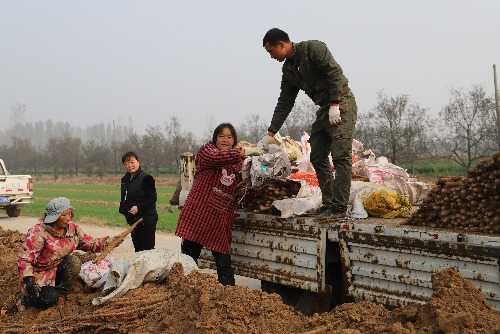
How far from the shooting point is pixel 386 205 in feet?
15.0

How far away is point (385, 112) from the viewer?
31984mm

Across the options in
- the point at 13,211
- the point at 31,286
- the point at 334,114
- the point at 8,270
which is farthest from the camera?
the point at 13,211

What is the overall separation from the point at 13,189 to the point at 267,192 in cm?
1435

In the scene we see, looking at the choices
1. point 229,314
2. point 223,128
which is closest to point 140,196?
point 223,128

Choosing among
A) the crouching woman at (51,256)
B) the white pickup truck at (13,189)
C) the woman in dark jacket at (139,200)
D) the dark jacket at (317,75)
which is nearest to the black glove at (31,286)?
the crouching woman at (51,256)

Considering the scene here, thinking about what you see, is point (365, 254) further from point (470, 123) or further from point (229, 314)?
point (470, 123)

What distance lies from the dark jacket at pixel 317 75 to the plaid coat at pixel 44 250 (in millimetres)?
2458

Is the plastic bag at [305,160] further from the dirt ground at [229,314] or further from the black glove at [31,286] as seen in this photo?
the black glove at [31,286]

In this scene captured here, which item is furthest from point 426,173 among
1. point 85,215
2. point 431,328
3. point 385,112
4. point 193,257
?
point 431,328

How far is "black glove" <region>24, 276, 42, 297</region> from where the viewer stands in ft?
15.2

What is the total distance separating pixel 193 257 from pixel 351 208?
1609 mm

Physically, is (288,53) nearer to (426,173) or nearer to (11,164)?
(426,173)

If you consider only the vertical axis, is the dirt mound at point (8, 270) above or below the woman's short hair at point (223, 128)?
below

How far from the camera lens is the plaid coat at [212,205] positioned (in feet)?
16.5
